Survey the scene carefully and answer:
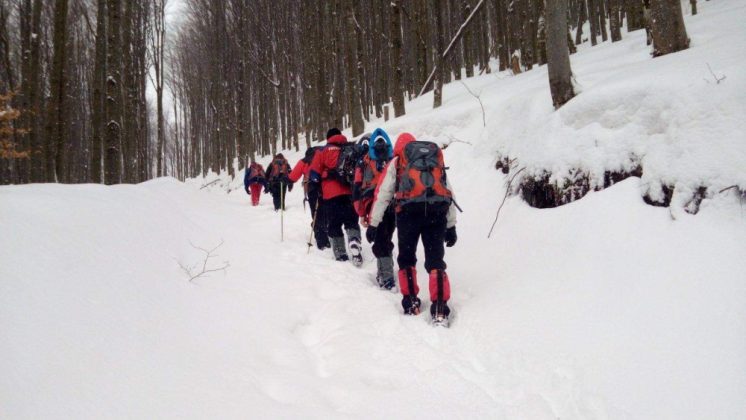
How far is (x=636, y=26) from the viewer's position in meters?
14.2

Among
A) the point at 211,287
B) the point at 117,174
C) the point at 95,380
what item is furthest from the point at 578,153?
the point at 117,174

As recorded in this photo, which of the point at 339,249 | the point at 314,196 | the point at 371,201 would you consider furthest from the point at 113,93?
the point at 371,201

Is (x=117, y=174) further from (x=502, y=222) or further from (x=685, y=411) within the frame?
(x=685, y=411)

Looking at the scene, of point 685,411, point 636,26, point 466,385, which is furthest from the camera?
point 636,26

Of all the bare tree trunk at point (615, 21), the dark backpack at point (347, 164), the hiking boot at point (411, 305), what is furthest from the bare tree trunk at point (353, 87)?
the hiking boot at point (411, 305)

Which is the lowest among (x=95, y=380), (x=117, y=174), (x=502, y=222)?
(x=95, y=380)

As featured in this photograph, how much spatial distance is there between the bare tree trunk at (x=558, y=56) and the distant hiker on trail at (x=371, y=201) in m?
2.52

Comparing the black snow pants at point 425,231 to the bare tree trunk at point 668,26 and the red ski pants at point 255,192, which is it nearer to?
A: the bare tree trunk at point 668,26

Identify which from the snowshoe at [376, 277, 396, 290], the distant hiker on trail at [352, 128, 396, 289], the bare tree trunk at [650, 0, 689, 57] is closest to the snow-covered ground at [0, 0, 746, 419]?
the snowshoe at [376, 277, 396, 290]

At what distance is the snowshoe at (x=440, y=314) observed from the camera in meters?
3.48

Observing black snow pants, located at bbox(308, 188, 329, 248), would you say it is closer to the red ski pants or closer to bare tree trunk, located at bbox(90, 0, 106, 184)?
bare tree trunk, located at bbox(90, 0, 106, 184)

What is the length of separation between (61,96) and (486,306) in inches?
498

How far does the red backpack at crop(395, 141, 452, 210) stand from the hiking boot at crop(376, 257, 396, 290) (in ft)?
3.19

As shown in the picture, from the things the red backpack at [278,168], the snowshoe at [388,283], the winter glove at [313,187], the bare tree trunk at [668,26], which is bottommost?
the snowshoe at [388,283]
